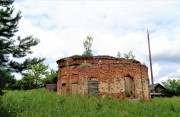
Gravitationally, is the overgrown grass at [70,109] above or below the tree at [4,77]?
below

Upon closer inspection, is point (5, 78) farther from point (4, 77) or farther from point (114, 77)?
point (114, 77)

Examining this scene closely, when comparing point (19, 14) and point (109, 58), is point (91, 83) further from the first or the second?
point (19, 14)

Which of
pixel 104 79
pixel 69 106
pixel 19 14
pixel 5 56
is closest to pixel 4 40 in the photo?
pixel 5 56

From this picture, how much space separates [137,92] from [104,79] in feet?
12.7

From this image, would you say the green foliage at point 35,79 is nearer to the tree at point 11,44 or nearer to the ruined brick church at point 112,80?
the ruined brick church at point 112,80

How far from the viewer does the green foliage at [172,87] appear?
44.7 metres

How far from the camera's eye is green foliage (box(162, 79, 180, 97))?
147ft

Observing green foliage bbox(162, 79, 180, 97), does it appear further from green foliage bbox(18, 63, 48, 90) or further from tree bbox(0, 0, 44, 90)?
tree bbox(0, 0, 44, 90)

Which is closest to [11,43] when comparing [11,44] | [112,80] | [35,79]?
[11,44]

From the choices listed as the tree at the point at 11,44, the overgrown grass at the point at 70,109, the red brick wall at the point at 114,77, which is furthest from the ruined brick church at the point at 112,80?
the tree at the point at 11,44

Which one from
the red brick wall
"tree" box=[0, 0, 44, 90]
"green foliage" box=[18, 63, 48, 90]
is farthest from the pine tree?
"green foliage" box=[18, 63, 48, 90]

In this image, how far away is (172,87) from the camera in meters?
45.4

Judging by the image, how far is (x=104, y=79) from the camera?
1113 inches

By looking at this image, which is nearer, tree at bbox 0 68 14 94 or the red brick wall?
tree at bbox 0 68 14 94
